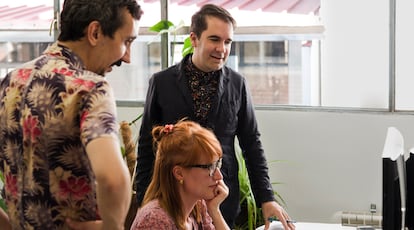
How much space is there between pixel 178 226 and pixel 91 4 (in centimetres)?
89

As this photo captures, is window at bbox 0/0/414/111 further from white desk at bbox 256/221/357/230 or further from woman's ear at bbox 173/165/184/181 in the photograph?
woman's ear at bbox 173/165/184/181

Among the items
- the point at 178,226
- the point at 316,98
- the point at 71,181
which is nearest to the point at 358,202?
the point at 316,98

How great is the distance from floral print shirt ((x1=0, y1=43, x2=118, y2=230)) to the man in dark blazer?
1304 mm

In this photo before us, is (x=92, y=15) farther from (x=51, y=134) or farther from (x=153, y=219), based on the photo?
(x=153, y=219)

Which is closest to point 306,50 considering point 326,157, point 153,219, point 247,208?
point 326,157

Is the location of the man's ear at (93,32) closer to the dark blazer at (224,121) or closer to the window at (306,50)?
the dark blazer at (224,121)

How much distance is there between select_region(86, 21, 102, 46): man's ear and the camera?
73.4 inches

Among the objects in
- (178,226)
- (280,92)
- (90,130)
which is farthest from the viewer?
(280,92)

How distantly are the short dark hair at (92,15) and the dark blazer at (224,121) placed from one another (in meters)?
1.30

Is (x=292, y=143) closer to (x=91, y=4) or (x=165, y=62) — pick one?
(x=165, y=62)

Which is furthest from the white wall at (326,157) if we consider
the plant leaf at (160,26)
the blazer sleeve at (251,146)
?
the blazer sleeve at (251,146)

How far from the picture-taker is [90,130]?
1713mm

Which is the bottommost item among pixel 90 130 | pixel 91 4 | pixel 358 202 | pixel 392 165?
pixel 358 202

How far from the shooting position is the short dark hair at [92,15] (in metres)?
1.86
